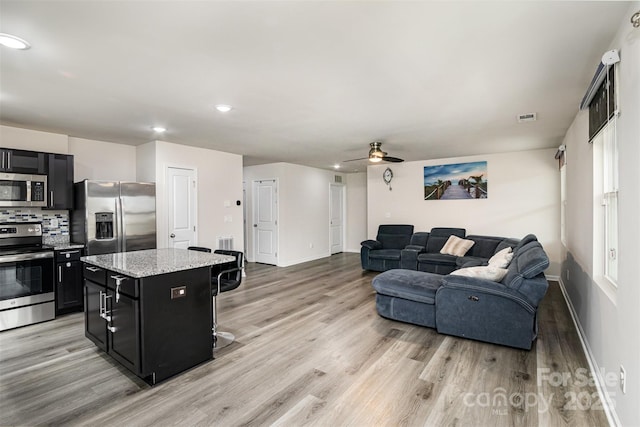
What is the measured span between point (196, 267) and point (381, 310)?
7.46 feet

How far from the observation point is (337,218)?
9195 millimetres

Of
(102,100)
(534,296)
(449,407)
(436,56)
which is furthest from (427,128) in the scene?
(102,100)

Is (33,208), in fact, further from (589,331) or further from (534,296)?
(589,331)

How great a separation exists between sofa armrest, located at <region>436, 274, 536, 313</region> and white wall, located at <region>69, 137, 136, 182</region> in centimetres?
517

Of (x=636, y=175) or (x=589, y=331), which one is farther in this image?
(x=589, y=331)

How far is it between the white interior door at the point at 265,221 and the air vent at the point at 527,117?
492 centimetres

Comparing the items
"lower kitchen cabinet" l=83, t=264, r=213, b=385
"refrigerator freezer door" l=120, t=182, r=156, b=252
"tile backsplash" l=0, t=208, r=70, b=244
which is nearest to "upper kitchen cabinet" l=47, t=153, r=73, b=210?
"tile backsplash" l=0, t=208, r=70, b=244

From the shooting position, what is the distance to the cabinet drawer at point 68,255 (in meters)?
3.91

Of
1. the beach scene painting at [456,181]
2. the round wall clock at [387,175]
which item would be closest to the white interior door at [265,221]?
the round wall clock at [387,175]

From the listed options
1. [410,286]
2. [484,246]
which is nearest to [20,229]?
[410,286]

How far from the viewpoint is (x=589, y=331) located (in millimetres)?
2775

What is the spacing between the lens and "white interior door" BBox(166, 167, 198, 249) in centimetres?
508

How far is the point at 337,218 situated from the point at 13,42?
7.70 metres

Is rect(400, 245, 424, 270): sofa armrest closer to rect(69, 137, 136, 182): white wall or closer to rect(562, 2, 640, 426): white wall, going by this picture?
rect(562, 2, 640, 426): white wall
